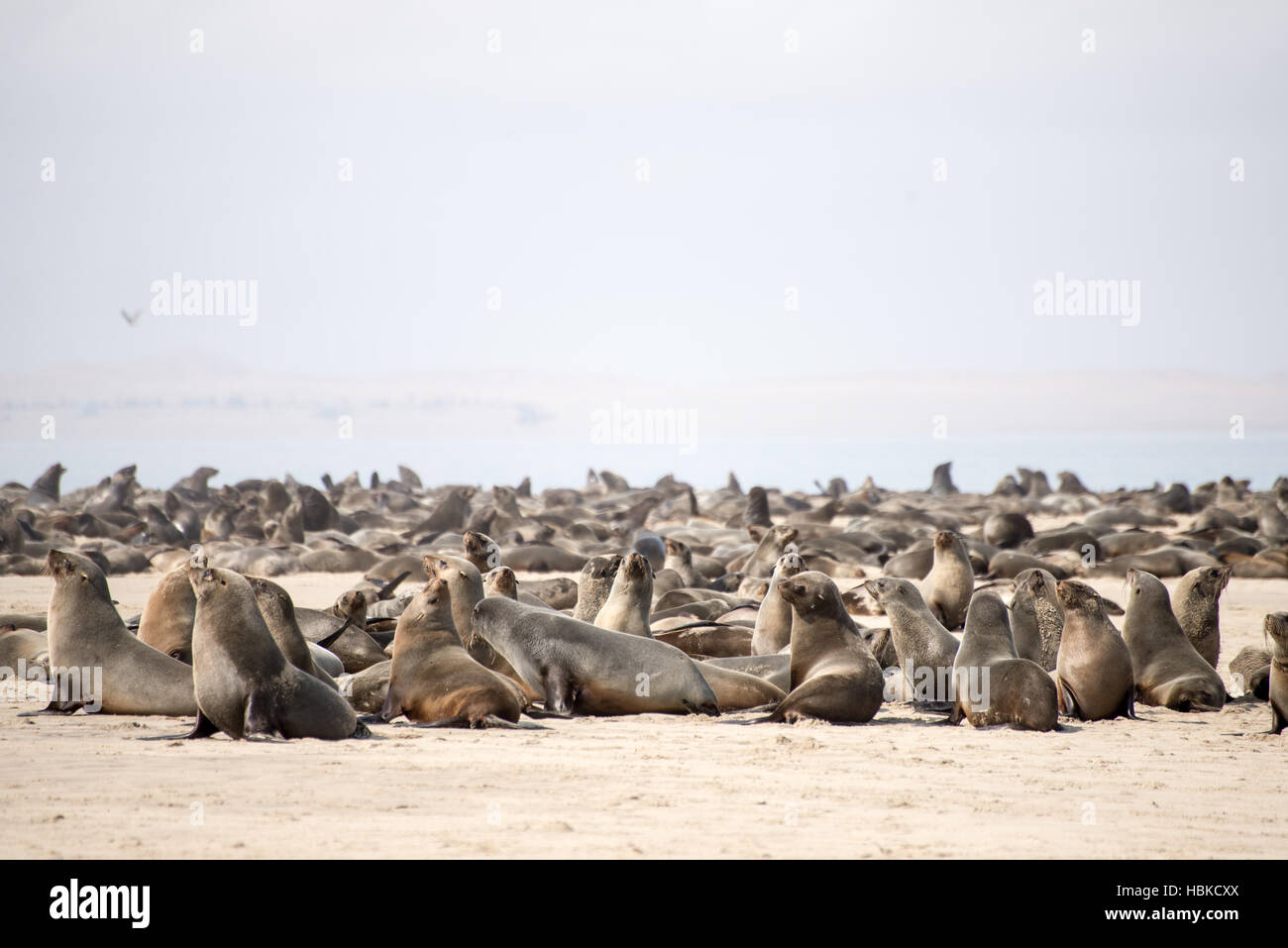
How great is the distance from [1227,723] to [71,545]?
1759 cm

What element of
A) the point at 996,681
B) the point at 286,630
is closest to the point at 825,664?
the point at 996,681

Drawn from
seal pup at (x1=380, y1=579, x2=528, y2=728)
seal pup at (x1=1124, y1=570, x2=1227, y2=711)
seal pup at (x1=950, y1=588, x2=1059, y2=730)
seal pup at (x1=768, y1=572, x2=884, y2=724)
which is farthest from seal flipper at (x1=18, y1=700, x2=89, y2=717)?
seal pup at (x1=1124, y1=570, x2=1227, y2=711)

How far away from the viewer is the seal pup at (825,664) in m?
7.18

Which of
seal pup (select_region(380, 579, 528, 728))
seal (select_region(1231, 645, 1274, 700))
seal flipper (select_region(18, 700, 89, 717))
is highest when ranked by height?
seal pup (select_region(380, 579, 528, 728))

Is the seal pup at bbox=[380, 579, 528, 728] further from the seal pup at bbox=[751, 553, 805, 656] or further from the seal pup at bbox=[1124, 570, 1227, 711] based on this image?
the seal pup at bbox=[1124, 570, 1227, 711]

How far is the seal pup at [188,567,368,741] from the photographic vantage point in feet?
20.5

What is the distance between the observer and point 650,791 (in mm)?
5191

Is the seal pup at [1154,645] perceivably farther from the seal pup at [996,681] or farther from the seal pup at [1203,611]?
the seal pup at [996,681]

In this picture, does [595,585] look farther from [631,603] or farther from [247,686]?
[247,686]

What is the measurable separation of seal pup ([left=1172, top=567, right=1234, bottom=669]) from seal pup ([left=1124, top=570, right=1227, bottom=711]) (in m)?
0.64

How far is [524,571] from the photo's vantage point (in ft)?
58.0

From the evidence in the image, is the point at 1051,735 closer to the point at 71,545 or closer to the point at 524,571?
the point at 524,571

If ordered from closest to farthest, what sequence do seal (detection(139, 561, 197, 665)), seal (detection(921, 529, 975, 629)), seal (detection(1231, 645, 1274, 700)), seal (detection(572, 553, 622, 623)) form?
seal (detection(139, 561, 197, 665)), seal (detection(1231, 645, 1274, 700)), seal (detection(572, 553, 622, 623)), seal (detection(921, 529, 975, 629))
